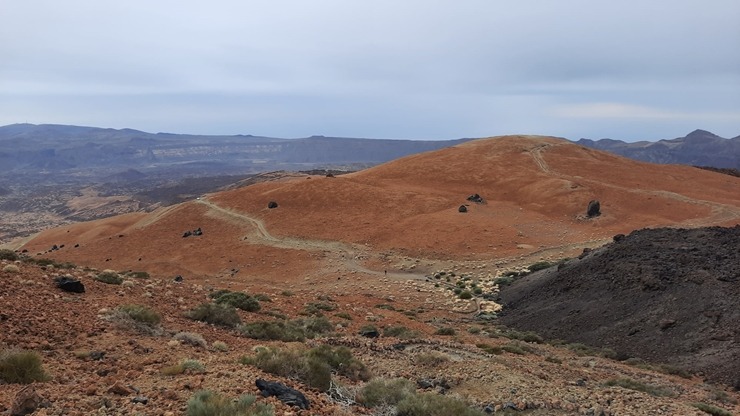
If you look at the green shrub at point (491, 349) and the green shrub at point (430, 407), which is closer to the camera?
the green shrub at point (430, 407)

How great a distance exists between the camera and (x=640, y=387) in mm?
10773

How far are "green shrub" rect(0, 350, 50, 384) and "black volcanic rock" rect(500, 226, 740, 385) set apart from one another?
14655mm

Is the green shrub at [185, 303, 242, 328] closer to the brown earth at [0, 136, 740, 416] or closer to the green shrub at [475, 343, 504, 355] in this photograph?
the brown earth at [0, 136, 740, 416]

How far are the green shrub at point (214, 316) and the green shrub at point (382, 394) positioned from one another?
575 centimetres

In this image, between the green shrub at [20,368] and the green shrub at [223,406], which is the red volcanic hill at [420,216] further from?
the green shrub at [223,406]

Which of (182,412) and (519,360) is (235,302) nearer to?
(519,360)

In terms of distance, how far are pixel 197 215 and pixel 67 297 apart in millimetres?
36237

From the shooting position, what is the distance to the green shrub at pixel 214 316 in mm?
12609

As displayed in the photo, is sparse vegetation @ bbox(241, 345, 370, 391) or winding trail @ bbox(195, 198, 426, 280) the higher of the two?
sparse vegetation @ bbox(241, 345, 370, 391)

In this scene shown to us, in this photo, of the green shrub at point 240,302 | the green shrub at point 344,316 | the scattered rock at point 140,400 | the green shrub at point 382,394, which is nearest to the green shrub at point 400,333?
the green shrub at point 344,316

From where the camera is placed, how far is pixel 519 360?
41.2ft

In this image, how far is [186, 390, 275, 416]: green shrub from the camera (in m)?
5.66

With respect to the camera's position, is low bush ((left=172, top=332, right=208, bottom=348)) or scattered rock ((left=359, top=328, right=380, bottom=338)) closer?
low bush ((left=172, top=332, right=208, bottom=348))

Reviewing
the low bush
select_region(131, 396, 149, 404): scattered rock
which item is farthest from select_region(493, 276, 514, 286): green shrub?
select_region(131, 396, 149, 404): scattered rock
